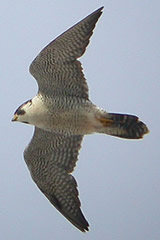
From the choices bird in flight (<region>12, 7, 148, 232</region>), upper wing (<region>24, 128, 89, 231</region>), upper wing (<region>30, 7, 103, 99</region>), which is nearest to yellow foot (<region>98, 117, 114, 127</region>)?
→ bird in flight (<region>12, 7, 148, 232</region>)

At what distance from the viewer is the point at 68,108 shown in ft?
25.7

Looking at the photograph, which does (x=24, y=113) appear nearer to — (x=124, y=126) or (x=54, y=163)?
(x=54, y=163)

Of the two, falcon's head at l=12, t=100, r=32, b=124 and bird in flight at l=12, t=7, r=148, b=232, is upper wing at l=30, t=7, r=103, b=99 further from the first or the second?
falcon's head at l=12, t=100, r=32, b=124

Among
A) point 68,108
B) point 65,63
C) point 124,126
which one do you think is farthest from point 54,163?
point 65,63

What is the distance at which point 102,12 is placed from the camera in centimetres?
730

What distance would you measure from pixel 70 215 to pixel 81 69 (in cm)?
183

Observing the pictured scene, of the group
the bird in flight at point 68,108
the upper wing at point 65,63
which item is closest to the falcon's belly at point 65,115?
the bird in flight at point 68,108

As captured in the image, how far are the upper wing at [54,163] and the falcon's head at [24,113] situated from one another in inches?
22.1

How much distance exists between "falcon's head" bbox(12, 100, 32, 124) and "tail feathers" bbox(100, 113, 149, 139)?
34.3 inches

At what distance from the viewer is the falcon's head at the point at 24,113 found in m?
7.97

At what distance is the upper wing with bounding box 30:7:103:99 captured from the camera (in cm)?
745

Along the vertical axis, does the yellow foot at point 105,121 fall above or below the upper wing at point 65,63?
below

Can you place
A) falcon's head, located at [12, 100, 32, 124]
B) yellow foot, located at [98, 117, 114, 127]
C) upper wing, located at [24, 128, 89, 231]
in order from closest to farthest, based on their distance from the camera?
yellow foot, located at [98, 117, 114, 127] → falcon's head, located at [12, 100, 32, 124] → upper wing, located at [24, 128, 89, 231]

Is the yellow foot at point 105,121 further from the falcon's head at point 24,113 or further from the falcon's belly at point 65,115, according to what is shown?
the falcon's head at point 24,113
